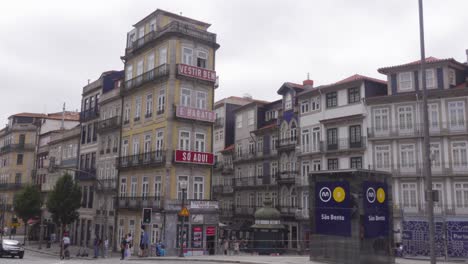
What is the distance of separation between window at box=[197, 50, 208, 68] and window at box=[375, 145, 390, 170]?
17331 mm

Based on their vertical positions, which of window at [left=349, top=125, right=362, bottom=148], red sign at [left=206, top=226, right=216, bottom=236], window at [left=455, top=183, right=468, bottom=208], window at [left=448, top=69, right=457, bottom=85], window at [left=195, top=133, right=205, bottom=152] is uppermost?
window at [left=448, top=69, right=457, bottom=85]

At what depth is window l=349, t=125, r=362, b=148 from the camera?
4519 centimetres

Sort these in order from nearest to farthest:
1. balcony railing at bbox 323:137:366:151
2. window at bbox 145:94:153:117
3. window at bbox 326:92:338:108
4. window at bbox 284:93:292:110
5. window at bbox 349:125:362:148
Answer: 1. window at bbox 145:94:153:117
2. balcony railing at bbox 323:137:366:151
3. window at bbox 349:125:362:148
4. window at bbox 326:92:338:108
5. window at bbox 284:93:292:110

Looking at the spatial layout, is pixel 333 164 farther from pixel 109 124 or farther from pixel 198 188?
pixel 109 124

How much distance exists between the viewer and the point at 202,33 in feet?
140

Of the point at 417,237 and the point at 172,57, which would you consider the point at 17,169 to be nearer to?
the point at 172,57

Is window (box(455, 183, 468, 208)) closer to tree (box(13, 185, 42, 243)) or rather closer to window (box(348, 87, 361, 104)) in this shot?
window (box(348, 87, 361, 104))

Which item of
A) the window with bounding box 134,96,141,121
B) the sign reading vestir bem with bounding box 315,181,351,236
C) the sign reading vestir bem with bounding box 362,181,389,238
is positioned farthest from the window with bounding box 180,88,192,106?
the sign reading vestir bem with bounding box 362,181,389,238

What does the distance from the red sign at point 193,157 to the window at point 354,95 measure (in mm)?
14623

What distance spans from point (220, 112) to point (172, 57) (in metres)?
25.5

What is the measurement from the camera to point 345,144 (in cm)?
4616

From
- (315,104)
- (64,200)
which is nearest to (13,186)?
(64,200)

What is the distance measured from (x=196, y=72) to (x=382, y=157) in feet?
59.7

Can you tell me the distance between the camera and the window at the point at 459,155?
131 ft
